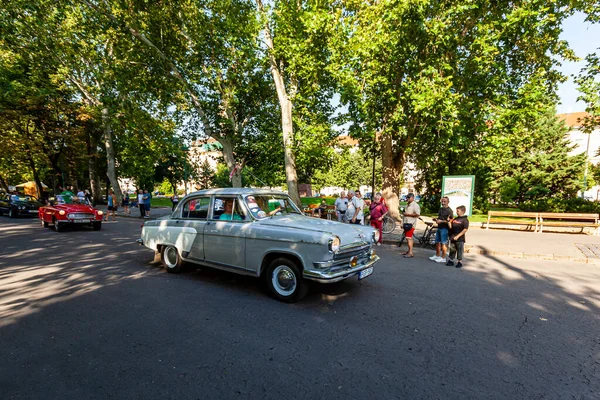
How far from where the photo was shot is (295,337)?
3.46 meters

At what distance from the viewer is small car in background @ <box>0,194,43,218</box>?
17.4 m

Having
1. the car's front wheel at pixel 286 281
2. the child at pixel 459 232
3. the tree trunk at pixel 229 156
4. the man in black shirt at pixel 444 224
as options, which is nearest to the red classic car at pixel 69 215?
the tree trunk at pixel 229 156

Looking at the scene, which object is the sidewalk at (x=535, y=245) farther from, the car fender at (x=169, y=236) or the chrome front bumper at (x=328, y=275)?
the car fender at (x=169, y=236)

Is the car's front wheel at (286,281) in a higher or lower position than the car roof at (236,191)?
lower

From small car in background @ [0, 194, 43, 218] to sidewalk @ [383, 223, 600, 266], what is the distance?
21908 mm

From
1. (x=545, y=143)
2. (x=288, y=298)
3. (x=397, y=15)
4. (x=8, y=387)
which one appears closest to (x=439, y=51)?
(x=397, y=15)

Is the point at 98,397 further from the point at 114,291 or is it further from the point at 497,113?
the point at 497,113

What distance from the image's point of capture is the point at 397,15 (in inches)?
451

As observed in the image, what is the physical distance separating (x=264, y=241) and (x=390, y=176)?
13.0m

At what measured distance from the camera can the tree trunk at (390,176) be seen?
15695mm

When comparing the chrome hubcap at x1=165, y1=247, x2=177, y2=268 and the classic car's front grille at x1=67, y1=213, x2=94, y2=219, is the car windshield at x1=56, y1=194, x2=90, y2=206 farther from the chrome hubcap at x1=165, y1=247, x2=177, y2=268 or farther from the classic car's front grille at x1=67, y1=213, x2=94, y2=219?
the chrome hubcap at x1=165, y1=247, x2=177, y2=268

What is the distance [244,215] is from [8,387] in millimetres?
3386

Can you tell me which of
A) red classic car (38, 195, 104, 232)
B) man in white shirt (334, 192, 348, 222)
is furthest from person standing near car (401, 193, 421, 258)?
red classic car (38, 195, 104, 232)

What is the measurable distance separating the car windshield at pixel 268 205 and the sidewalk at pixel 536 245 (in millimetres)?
6045
